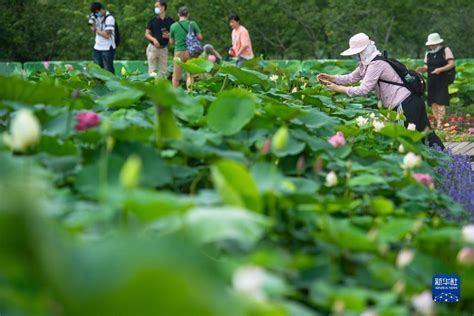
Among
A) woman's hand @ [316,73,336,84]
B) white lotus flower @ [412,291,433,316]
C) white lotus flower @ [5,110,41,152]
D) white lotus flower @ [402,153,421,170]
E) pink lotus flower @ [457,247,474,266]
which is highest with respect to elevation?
white lotus flower @ [5,110,41,152]

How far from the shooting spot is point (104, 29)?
45.5 ft

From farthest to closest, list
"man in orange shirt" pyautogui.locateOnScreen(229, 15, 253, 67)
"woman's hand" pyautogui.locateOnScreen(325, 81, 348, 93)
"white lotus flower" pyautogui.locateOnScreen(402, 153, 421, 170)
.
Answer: "man in orange shirt" pyautogui.locateOnScreen(229, 15, 253, 67), "woman's hand" pyautogui.locateOnScreen(325, 81, 348, 93), "white lotus flower" pyautogui.locateOnScreen(402, 153, 421, 170)

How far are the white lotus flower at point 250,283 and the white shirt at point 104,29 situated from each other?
12.5 m

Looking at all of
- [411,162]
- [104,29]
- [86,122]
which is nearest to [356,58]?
[104,29]

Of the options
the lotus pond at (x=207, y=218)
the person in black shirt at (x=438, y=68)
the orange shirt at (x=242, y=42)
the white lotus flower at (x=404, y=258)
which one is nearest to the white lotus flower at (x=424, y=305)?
the lotus pond at (x=207, y=218)

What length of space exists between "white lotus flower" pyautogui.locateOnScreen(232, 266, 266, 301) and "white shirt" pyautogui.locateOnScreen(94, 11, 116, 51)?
40.9ft

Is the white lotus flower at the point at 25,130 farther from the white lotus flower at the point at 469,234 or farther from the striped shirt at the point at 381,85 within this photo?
the striped shirt at the point at 381,85

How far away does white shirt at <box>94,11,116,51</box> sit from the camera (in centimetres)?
1377

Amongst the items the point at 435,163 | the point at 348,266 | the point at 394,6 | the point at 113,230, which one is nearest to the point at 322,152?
the point at 435,163

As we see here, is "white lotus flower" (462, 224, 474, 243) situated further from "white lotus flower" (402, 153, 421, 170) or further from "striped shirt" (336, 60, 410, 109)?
"striped shirt" (336, 60, 410, 109)

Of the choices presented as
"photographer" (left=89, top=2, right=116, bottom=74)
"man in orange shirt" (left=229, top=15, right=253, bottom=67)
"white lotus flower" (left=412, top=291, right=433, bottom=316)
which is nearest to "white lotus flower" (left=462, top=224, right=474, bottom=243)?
"white lotus flower" (left=412, top=291, right=433, bottom=316)

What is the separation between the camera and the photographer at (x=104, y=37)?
13.8 meters

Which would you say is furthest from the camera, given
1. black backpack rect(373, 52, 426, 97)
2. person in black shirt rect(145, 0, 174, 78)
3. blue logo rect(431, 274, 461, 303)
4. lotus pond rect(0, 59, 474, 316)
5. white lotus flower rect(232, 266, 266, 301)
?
person in black shirt rect(145, 0, 174, 78)

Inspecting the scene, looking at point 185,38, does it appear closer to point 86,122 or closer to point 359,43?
point 359,43
